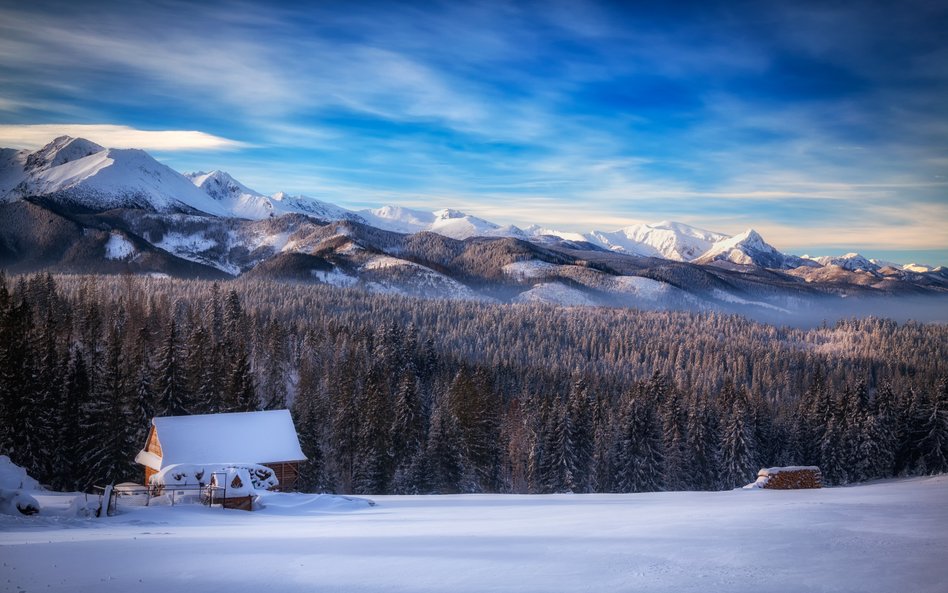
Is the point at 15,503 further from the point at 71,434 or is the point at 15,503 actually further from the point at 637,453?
the point at 637,453

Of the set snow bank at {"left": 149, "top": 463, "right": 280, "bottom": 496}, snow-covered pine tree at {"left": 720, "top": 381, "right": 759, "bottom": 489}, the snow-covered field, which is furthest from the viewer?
snow-covered pine tree at {"left": 720, "top": 381, "right": 759, "bottom": 489}

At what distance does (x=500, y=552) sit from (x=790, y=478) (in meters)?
32.3

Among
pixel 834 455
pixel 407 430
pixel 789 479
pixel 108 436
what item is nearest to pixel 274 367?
pixel 407 430

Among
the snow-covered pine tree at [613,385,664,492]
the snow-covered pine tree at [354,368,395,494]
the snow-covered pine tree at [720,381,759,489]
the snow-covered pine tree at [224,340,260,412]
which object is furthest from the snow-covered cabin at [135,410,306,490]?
the snow-covered pine tree at [720,381,759,489]

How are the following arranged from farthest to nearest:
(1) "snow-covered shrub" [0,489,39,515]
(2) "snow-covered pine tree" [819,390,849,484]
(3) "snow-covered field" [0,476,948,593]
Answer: (2) "snow-covered pine tree" [819,390,849,484]
(1) "snow-covered shrub" [0,489,39,515]
(3) "snow-covered field" [0,476,948,593]

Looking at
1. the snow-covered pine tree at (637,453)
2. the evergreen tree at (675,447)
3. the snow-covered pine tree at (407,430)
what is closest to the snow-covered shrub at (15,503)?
the snow-covered pine tree at (407,430)

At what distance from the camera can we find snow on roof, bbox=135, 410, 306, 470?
4066cm

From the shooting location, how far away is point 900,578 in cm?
1198

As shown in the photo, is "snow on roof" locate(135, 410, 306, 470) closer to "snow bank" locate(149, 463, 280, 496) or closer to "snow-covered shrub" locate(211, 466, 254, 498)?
"snow bank" locate(149, 463, 280, 496)

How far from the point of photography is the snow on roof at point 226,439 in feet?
133

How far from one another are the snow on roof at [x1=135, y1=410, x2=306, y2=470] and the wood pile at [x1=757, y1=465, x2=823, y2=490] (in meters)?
30.9

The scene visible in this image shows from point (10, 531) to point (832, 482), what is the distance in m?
73.7

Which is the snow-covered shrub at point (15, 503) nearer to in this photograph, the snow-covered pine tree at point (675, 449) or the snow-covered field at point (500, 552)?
the snow-covered field at point (500, 552)

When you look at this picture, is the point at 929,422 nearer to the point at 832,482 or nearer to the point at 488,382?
the point at 832,482
